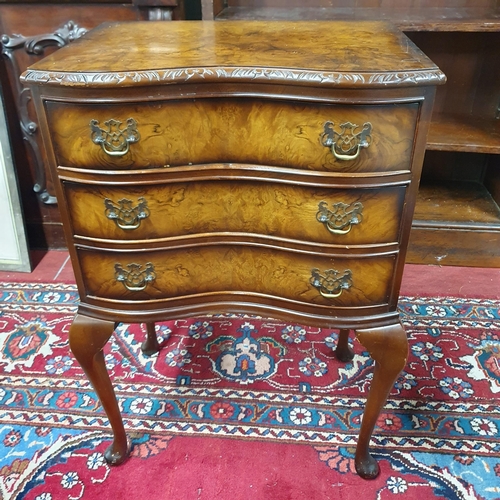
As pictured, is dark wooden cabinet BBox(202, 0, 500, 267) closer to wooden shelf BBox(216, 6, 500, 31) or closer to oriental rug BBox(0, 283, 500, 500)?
wooden shelf BBox(216, 6, 500, 31)

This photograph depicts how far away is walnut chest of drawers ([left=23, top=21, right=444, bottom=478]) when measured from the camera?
0.94m

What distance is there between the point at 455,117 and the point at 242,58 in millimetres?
1536

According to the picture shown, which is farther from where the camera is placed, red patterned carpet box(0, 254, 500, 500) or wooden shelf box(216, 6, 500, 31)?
wooden shelf box(216, 6, 500, 31)

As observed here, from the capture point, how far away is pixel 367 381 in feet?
5.44

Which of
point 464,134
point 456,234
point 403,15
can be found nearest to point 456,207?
point 456,234

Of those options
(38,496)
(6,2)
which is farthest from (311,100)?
(6,2)

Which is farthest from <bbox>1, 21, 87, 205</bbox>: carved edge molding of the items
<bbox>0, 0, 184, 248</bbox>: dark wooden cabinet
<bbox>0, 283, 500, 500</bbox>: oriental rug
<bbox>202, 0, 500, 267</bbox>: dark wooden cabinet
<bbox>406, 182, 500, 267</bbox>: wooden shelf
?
<bbox>406, 182, 500, 267</bbox>: wooden shelf

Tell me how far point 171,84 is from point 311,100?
252mm

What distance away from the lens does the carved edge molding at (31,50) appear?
1880 millimetres

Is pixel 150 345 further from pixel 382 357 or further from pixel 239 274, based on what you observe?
pixel 382 357

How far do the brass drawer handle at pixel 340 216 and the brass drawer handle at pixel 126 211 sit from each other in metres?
0.35

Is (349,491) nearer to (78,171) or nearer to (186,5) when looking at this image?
(78,171)

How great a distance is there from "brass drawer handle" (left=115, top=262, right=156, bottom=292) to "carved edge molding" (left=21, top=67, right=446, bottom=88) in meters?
0.39

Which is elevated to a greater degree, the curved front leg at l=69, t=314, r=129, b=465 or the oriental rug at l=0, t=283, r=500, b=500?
the curved front leg at l=69, t=314, r=129, b=465
